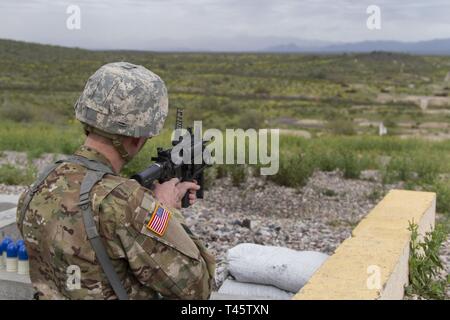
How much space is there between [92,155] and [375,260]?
7.26 feet

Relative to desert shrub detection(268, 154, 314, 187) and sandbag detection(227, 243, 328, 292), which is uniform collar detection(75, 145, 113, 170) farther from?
desert shrub detection(268, 154, 314, 187)

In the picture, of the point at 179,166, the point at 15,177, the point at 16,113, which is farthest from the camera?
the point at 16,113

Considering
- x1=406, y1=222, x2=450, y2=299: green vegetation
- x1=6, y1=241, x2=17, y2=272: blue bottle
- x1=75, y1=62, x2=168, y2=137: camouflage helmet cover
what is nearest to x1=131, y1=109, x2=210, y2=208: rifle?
x1=75, y1=62, x2=168, y2=137: camouflage helmet cover

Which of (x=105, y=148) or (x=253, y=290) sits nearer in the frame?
(x=105, y=148)

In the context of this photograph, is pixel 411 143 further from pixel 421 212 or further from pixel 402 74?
pixel 402 74

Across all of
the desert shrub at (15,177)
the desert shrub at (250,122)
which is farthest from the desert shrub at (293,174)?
the desert shrub at (250,122)

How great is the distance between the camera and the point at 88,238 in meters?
2.15

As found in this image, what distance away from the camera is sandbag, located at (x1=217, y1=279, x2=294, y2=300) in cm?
430

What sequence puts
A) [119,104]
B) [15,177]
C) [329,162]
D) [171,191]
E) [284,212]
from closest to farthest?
1. [119,104]
2. [171,191]
3. [284,212]
4. [15,177]
5. [329,162]

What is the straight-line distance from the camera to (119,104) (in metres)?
2.26

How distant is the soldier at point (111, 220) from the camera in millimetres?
2145

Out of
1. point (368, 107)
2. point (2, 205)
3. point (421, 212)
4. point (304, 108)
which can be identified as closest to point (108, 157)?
point (421, 212)

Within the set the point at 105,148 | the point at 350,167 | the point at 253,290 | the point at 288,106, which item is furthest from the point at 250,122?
the point at 105,148

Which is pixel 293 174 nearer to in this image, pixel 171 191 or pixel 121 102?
pixel 171 191
